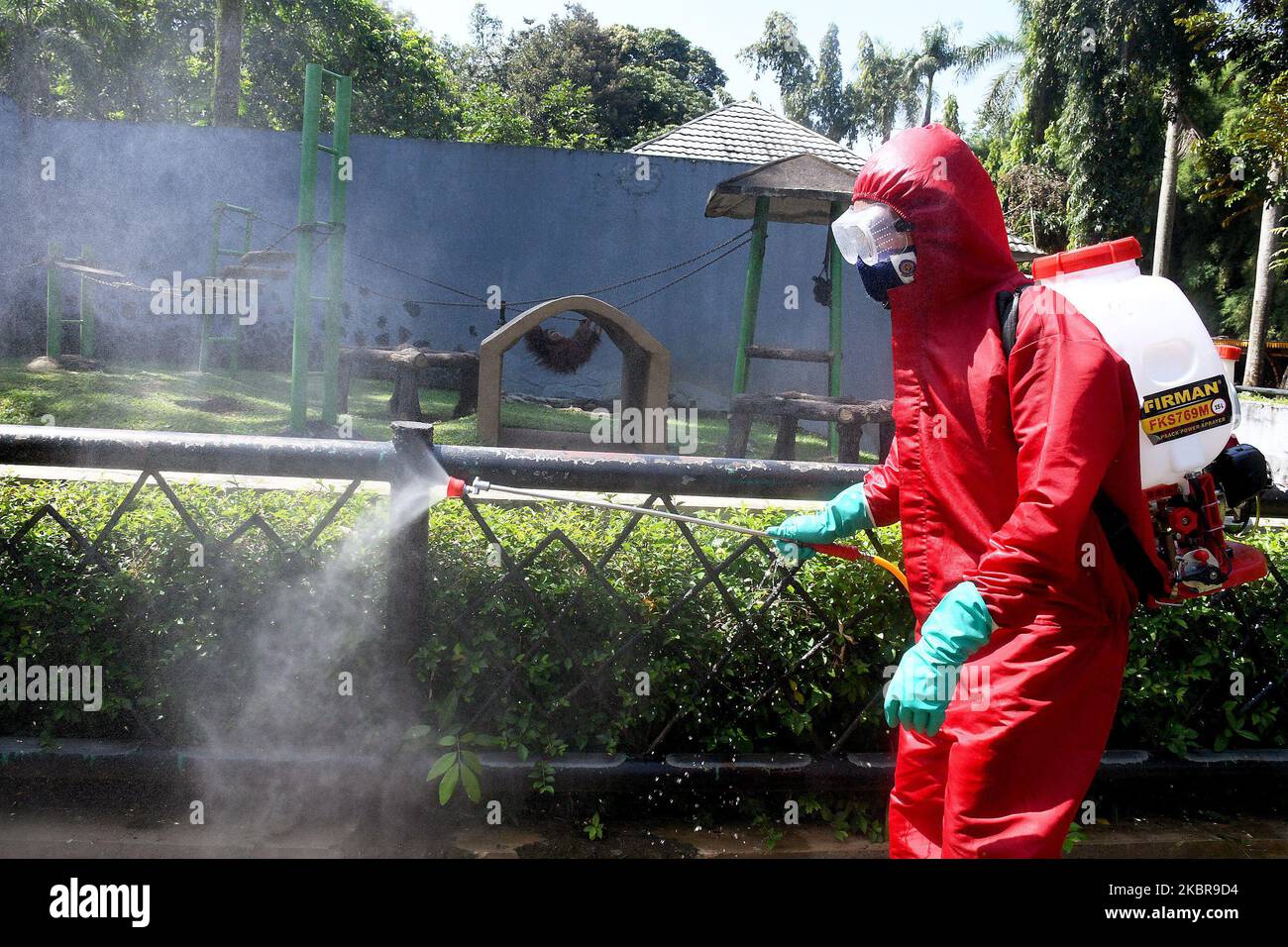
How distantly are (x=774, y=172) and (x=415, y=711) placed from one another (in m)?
7.38

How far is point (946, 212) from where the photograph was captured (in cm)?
243

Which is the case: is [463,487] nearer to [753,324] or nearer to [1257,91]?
[753,324]

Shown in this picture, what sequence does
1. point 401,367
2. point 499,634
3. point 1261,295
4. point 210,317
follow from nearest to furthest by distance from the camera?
point 499,634 → point 401,367 → point 210,317 → point 1261,295

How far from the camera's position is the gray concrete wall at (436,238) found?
43.8 feet

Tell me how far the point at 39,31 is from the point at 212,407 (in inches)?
440

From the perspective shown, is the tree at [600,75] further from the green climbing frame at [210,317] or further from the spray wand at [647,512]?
the spray wand at [647,512]

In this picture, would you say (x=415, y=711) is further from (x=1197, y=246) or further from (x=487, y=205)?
(x=1197, y=246)

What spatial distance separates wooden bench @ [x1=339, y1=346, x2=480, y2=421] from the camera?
9.02 meters

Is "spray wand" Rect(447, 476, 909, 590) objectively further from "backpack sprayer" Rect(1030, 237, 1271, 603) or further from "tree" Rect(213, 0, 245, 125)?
"tree" Rect(213, 0, 245, 125)

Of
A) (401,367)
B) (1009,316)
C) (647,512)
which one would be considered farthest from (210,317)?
(1009,316)

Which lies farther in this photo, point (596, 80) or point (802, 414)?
point (596, 80)

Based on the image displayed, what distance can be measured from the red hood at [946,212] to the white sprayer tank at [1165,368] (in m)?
0.20

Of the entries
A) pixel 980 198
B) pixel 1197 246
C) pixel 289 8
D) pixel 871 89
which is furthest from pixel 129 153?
pixel 871 89

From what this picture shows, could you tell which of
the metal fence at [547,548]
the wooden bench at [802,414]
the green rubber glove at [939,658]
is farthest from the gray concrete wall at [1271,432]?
the green rubber glove at [939,658]
